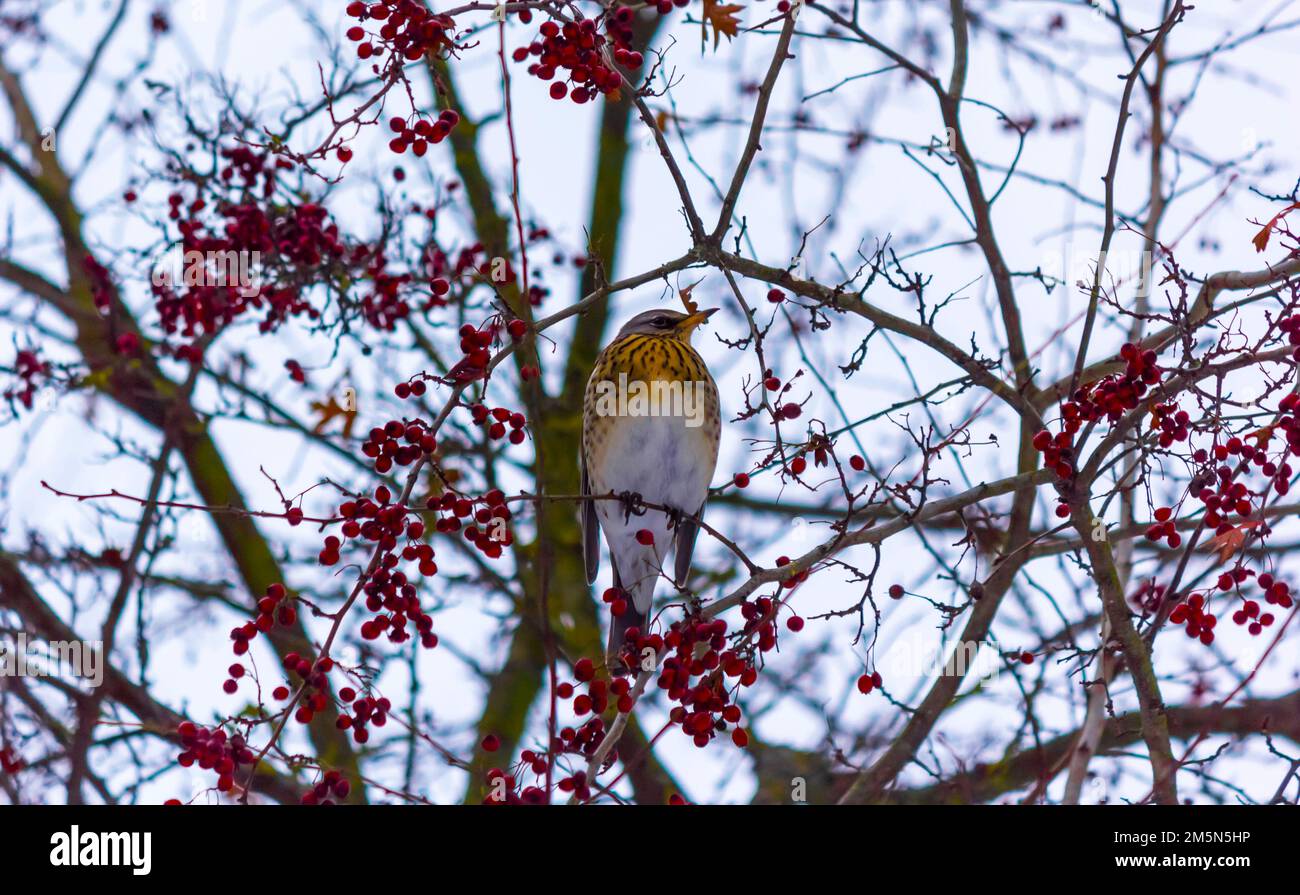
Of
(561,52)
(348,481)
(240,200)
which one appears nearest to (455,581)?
(348,481)

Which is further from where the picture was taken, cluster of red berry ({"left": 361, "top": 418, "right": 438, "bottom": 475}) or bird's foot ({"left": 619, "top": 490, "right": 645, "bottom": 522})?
bird's foot ({"left": 619, "top": 490, "right": 645, "bottom": 522})

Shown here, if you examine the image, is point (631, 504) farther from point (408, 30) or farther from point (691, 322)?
point (408, 30)

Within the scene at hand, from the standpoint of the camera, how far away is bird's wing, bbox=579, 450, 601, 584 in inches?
236

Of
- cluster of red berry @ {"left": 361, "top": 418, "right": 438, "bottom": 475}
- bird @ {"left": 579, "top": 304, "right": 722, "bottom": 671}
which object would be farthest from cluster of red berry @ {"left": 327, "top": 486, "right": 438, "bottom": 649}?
bird @ {"left": 579, "top": 304, "right": 722, "bottom": 671}

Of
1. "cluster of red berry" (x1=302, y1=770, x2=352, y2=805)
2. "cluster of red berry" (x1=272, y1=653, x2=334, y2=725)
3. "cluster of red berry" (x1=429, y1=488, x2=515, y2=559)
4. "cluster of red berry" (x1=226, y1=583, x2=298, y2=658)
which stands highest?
"cluster of red berry" (x1=429, y1=488, x2=515, y2=559)

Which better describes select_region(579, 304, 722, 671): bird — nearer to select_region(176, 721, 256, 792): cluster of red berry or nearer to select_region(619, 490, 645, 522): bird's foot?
select_region(619, 490, 645, 522): bird's foot

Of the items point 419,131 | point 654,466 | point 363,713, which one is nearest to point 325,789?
point 363,713

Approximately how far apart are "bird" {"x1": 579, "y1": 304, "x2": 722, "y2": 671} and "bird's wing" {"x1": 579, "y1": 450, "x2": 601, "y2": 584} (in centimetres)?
2

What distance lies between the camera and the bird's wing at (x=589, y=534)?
6.00 m

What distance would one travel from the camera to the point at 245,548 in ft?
23.6

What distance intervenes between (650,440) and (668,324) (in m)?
0.57

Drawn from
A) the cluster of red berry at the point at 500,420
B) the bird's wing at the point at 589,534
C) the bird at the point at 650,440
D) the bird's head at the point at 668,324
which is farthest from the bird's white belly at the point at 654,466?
the cluster of red berry at the point at 500,420

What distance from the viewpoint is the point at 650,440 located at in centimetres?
568

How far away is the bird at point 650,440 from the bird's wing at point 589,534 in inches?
0.7
